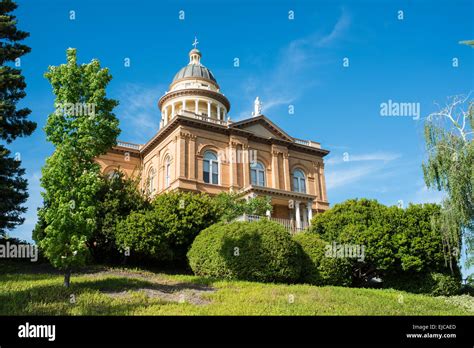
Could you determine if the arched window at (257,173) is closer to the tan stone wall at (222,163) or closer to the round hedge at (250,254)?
the tan stone wall at (222,163)

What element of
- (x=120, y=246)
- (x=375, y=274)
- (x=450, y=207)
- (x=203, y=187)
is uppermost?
(x=203, y=187)

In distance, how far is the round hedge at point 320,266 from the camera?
21078 millimetres

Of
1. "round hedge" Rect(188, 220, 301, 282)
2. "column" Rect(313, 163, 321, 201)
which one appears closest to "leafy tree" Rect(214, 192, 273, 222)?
"round hedge" Rect(188, 220, 301, 282)

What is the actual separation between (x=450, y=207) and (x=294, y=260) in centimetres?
788

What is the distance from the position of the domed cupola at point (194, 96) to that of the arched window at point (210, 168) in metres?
7.38

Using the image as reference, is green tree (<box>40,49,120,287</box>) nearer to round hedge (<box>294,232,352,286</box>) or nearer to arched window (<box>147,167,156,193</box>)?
round hedge (<box>294,232,352,286</box>)

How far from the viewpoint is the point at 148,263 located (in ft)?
75.3

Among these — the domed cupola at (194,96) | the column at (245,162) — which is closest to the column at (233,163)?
the column at (245,162)

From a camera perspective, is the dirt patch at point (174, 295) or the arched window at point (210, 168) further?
the arched window at point (210, 168)

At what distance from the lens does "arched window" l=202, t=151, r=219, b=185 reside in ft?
118

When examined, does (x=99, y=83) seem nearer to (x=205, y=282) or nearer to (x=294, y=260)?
(x=205, y=282)

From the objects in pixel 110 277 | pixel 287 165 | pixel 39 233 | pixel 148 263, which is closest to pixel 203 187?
pixel 287 165

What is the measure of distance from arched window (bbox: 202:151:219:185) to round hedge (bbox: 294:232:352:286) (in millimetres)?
14708

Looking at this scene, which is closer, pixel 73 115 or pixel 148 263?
pixel 73 115
